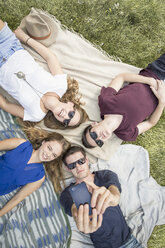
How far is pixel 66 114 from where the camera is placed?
124 inches

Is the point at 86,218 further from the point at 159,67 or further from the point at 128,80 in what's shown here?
the point at 159,67

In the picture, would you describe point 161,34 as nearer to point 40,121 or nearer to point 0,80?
point 40,121

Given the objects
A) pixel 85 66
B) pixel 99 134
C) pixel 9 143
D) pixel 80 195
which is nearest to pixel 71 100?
pixel 85 66

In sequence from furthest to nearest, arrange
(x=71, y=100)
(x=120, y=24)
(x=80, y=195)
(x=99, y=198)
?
(x=120, y=24) < (x=71, y=100) < (x=99, y=198) < (x=80, y=195)

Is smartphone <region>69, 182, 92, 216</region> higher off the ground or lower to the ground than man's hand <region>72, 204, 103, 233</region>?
higher

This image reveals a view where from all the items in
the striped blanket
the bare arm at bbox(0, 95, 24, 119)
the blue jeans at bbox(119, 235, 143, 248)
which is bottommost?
the striped blanket

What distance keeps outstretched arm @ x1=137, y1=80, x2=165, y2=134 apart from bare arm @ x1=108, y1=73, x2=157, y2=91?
0.34 feet

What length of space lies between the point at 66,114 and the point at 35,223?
184cm

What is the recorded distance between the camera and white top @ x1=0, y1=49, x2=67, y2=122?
3305 mm

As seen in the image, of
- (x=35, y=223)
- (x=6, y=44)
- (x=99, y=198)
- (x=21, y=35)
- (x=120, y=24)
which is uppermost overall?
(x=120, y=24)

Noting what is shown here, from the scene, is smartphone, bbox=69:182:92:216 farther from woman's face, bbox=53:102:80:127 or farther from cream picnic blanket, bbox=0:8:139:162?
cream picnic blanket, bbox=0:8:139:162

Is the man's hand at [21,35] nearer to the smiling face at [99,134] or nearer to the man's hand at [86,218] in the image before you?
the smiling face at [99,134]

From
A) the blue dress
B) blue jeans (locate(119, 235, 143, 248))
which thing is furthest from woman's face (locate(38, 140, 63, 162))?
blue jeans (locate(119, 235, 143, 248))

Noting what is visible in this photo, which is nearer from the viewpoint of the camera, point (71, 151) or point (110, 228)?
point (110, 228)
